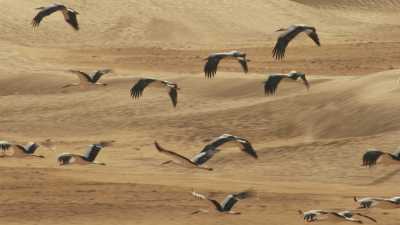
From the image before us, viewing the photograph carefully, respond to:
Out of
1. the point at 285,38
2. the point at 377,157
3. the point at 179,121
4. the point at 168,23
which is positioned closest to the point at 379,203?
the point at 377,157

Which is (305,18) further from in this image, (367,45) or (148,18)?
(367,45)

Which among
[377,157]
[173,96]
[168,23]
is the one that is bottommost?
[377,157]

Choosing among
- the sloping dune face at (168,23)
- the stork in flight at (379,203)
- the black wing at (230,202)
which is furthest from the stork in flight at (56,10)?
the sloping dune face at (168,23)

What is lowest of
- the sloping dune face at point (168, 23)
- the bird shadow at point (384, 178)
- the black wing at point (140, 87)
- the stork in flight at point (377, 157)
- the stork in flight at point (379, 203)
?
the stork in flight at point (379, 203)

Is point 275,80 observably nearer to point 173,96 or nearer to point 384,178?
point 173,96

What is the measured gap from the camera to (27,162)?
2530 cm

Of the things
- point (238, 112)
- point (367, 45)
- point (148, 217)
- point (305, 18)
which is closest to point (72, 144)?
point (238, 112)

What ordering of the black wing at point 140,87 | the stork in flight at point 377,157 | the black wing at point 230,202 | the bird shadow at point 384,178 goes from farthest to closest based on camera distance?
the bird shadow at point 384,178
the black wing at point 140,87
the stork in flight at point 377,157
the black wing at point 230,202

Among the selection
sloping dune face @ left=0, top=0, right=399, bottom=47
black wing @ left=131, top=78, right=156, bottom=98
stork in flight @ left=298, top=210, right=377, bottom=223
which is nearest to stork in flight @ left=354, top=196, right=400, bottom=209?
stork in flight @ left=298, top=210, right=377, bottom=223

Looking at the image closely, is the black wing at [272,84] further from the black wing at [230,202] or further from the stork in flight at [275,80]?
the black wing at [230,202]

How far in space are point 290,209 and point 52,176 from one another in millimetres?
5144

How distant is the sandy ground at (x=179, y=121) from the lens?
19.8m

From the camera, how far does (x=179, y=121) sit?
3061cm

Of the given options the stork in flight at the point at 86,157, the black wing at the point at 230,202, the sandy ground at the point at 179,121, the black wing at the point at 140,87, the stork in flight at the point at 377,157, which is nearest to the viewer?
the black wing at the point at 230,202
